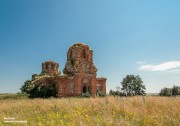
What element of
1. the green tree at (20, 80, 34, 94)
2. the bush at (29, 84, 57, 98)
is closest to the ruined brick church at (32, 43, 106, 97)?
the bush at (29, 84, 57, 98)

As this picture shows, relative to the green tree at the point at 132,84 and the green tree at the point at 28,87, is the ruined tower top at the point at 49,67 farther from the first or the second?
the green tree at the point at 132,84

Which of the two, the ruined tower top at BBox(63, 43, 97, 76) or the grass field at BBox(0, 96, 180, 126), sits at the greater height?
the ruined tower top at BBox(63, 43, 97, 76)

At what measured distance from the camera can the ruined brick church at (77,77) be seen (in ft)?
119

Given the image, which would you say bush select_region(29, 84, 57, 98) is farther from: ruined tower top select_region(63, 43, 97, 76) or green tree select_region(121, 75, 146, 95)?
green tree select_region(121, 75, 146, 95)

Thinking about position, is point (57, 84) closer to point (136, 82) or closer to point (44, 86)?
point (44, 86)

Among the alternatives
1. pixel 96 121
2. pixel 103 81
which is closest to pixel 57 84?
pixel 103 81

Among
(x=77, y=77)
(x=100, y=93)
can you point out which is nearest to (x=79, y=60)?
(x=77, y=77)

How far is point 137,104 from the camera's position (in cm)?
872

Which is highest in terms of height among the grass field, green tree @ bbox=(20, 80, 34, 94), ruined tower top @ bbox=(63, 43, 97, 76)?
ruined tower top @ bbox=(63, 43, 97, 76)

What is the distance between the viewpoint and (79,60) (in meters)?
38.9

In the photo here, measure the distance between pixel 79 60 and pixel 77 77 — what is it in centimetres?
361

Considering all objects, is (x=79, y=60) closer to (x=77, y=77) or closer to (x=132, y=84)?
(x=77, y=77)

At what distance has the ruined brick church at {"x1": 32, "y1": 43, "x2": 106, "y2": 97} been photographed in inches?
1427

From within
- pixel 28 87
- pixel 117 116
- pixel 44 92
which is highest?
pixel 28 87
